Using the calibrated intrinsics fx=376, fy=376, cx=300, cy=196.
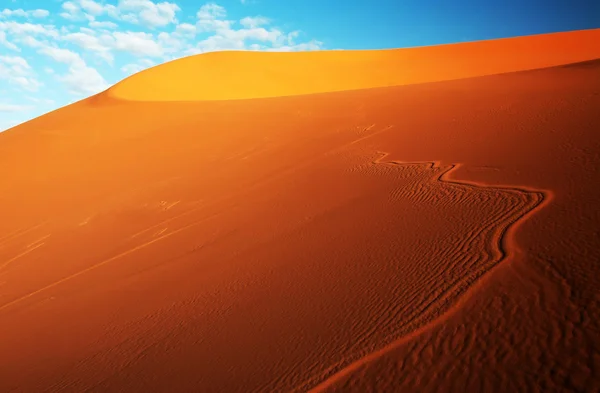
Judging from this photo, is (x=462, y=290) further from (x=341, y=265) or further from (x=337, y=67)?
(x=337, y=67)

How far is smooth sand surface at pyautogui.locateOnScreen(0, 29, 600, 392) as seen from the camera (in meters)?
3.28

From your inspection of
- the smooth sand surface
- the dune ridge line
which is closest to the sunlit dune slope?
the smooth sand surface

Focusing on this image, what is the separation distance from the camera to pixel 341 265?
16.5 ft

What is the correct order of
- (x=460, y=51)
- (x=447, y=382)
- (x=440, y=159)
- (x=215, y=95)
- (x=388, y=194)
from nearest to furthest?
1. (x=447, y=382)
2. (x=388, y=194)
3. (x=440, y=159)
4. (x=215, y=95)
5. (x=460, y=51)

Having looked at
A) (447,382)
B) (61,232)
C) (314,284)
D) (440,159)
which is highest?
(61,232)

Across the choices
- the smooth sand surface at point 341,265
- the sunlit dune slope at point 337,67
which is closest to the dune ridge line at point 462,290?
the smooth sand surface at point 341,265

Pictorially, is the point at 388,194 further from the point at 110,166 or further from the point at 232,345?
the point at 110,166

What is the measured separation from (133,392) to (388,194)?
16.3 feet

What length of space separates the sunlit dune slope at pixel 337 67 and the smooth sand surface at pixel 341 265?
20452mm

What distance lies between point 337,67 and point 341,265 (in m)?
40.1

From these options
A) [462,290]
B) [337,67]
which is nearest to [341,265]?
[462,290]

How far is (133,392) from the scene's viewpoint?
3.95 meters

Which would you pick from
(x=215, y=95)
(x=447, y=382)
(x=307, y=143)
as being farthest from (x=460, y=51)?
(x=447, y=382)

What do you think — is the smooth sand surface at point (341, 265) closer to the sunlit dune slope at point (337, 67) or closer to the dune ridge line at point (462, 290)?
the dune ridge line at point (462, 290)
